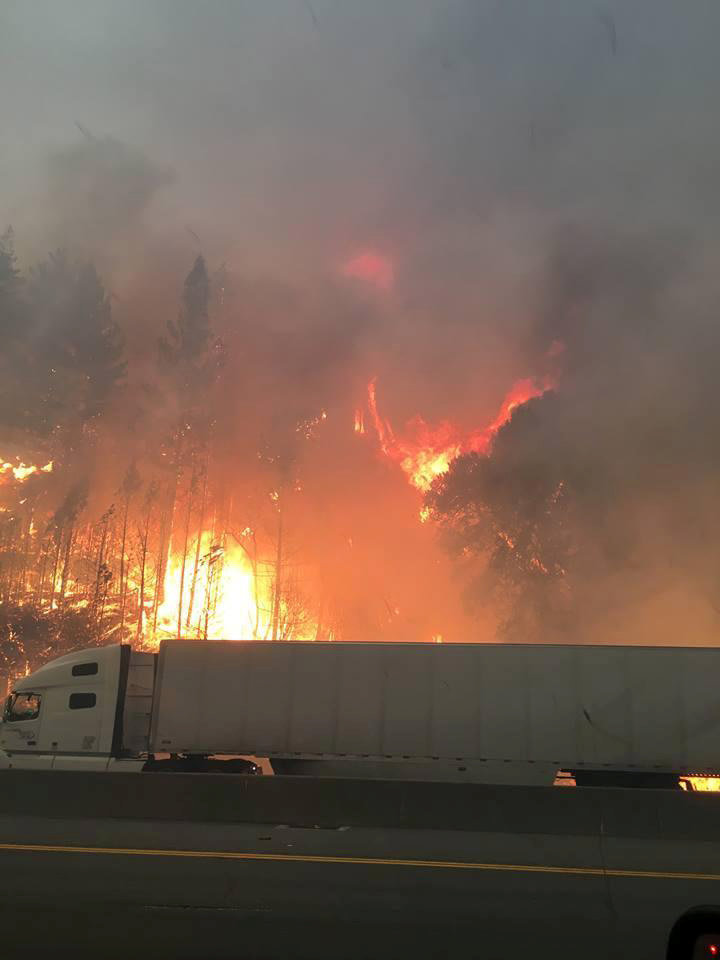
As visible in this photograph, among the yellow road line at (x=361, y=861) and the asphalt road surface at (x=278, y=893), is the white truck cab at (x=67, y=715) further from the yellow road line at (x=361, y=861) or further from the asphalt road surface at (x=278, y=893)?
the yellow road line at (x=361, y=861)

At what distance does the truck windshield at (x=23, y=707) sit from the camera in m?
17.3

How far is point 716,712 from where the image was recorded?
15586 millimetres

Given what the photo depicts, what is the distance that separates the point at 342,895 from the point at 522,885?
2.16 m

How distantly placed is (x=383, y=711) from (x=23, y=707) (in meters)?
8.81

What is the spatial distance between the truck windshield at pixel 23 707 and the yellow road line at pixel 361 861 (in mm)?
7991

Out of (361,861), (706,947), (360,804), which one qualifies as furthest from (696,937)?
(360,804)

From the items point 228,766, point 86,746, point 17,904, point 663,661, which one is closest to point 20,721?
point 86,746

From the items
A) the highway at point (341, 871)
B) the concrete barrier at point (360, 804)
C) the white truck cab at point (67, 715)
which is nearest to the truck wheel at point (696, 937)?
the highway at point (341, 871)

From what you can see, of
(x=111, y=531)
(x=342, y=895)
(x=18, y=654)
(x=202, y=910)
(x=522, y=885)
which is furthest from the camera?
(x=111, y=531)

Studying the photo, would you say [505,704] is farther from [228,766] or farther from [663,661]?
[228,766]

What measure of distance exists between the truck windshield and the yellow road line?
799 centimetres

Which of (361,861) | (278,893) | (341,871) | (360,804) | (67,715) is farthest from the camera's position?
(67,715)

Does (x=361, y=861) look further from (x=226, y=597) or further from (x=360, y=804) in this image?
(x=226, y=597)

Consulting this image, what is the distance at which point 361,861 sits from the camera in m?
9.24
